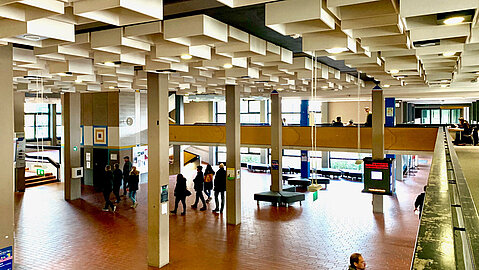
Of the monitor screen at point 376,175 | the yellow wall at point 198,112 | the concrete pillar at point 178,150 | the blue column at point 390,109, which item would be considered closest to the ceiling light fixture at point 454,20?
the monitor screen at point 376,175

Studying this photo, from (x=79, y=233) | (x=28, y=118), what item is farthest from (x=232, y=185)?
(x=28, y=118)

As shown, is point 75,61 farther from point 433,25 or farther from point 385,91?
point 385,91

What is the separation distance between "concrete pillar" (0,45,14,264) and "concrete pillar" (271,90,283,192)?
9820mm

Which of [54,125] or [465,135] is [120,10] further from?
[54,125]

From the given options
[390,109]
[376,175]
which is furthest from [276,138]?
[390,109]

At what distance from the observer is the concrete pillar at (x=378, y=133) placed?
1250 cm

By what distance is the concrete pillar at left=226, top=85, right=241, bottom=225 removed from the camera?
1099 cm

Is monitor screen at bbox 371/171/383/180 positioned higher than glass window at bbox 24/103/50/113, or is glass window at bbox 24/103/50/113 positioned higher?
glass window at bbox 24/103/50/113

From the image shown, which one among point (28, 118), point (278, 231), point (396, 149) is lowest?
point (278, 231)

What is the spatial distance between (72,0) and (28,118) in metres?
24.5

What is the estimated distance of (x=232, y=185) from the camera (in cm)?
1103

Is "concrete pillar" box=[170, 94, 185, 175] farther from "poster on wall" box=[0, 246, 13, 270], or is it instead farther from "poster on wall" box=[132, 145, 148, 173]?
"poster on wall" box=[0, 246, 13, 270]

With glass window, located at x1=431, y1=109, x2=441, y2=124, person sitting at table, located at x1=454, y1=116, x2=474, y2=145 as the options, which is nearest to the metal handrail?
person sitting at table, located at x1=454, y1=116, x2=474, y2=145

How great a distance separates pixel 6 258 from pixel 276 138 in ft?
33.3
